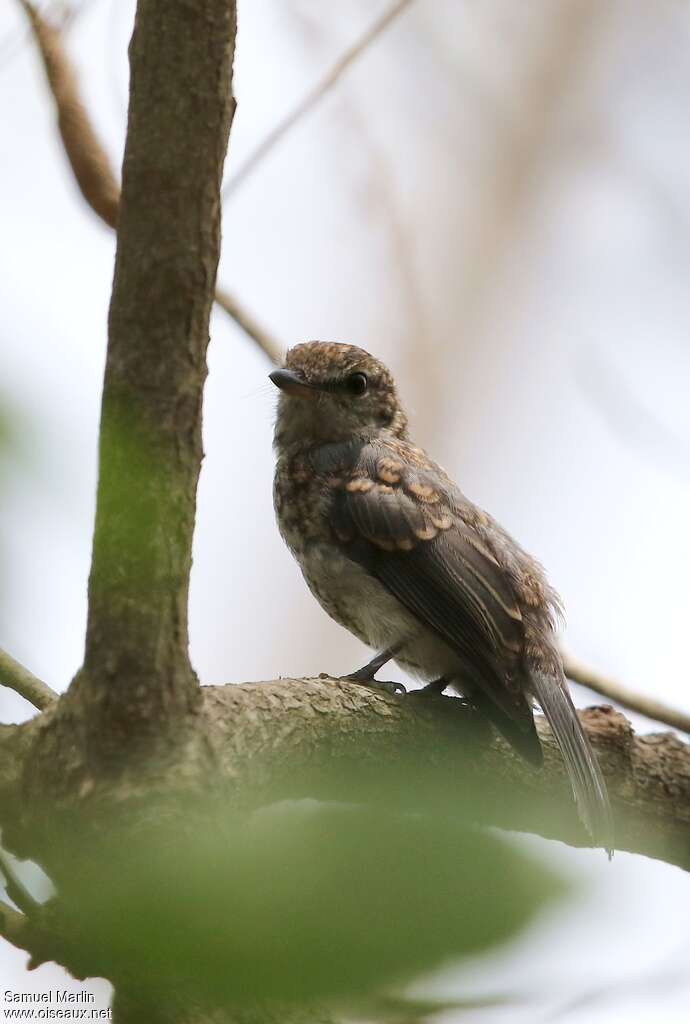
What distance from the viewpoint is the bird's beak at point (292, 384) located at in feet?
14.5

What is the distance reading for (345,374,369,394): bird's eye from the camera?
4.66 meters

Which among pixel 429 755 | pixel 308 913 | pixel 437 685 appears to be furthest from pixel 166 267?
pixel 437 685

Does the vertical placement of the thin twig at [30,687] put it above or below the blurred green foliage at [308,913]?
above

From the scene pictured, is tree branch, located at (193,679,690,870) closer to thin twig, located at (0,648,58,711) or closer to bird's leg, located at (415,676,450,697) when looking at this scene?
bird's leg, located at (415,676,450,697)

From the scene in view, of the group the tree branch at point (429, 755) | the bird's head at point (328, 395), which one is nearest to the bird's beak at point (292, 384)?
the bird's head at point (328, 395)

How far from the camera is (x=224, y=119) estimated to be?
1.92 m

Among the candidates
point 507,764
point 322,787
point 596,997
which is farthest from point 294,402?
point 596,997

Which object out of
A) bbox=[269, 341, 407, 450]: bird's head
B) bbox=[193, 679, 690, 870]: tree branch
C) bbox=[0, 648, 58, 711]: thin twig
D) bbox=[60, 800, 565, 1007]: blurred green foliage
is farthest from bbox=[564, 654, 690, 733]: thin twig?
bbox=[60, 800, 565, 1007]: blurred green foliage

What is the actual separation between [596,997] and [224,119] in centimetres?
155

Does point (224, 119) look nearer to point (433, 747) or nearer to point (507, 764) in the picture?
point (433, 747)

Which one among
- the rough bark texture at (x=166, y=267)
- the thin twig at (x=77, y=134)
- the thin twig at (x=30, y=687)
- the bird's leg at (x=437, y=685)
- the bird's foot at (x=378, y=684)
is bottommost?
the thin twig at (x=30, y=687)

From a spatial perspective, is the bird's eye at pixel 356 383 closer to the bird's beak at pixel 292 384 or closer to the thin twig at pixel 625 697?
the bird's beak at pixel 292 384

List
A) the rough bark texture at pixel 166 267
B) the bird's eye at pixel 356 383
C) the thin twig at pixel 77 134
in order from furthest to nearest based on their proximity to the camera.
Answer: the bird's eye at pixel 356 383 < the thin twig at pixel 77 134 < the rough bark texture at pixel 166 267

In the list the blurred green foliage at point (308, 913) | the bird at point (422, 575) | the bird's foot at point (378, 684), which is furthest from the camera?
the bird at point (422, 575)
